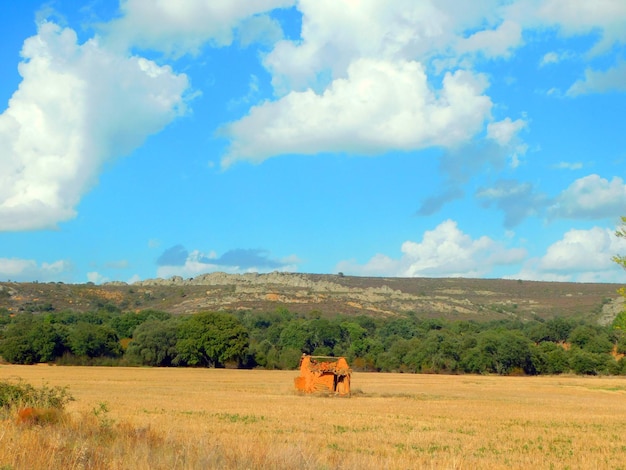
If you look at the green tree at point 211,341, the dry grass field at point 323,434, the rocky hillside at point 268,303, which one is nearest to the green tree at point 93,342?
the green tree at point 211,341

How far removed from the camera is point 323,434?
2220 cm

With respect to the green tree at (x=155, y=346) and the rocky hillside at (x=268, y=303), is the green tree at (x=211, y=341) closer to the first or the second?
the green tree at (x=155, y=346)

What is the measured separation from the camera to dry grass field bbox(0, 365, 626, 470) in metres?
11.1

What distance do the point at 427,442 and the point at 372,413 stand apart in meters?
11.0

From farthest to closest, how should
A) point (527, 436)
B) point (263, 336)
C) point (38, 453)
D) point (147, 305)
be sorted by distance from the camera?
point (147, 305) < point (263, 336) < point (527, 436) < point (38, 453)

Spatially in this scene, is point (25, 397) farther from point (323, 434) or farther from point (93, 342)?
point (93, 342)

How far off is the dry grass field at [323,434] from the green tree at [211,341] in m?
48.0

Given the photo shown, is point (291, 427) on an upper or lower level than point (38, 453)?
lower

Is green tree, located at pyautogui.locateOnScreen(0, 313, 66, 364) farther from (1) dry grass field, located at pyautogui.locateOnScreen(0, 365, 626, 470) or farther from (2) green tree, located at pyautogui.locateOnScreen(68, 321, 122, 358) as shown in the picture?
(1) dry grass field, located at pyautogui.locateOnScreen(0, 365, 626, 470)

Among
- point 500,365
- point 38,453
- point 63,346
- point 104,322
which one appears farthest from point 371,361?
point 38,453

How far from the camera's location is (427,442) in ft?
68.0

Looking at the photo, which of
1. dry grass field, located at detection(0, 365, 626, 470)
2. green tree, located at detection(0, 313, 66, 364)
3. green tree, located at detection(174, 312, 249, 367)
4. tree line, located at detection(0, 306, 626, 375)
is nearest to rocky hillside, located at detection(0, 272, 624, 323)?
tree line, located at detection(0, 306, 626, 375)

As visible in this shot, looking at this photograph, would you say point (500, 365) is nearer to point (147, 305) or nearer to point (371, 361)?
point (371, 361)

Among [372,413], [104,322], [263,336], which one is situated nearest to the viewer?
[372,413]
